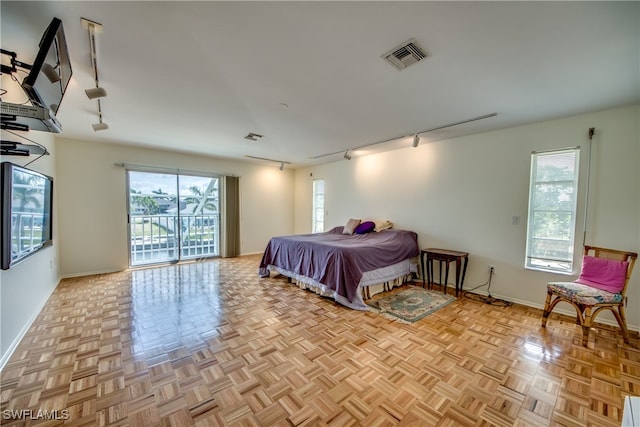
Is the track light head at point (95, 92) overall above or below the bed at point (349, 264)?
above

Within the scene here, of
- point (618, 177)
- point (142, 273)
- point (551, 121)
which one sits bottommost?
point (142, 273)

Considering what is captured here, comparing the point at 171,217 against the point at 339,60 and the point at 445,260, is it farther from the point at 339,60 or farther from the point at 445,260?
the point at 445,260

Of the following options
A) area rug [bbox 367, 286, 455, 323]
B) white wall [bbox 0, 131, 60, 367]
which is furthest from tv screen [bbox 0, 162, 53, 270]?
area rug [bbox 367, 286, 455, 323]

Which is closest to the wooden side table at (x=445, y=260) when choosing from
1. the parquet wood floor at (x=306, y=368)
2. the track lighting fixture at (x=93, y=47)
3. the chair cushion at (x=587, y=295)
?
the parquet wood floor at (x=306, y=368)

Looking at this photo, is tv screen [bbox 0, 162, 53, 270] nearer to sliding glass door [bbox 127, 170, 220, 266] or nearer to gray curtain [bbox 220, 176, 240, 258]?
sliding glass door [bbox 127, 170, 220, 266]

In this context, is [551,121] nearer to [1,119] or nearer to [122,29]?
[122,29]

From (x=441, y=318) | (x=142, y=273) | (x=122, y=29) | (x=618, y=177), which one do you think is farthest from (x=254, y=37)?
(x=142, y=273)

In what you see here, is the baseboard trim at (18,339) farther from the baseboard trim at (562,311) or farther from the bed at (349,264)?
the baseboard trim at (562,311)

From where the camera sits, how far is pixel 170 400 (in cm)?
163

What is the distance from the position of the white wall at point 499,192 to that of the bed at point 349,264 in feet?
2.10

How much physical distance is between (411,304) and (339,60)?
3.01 metres

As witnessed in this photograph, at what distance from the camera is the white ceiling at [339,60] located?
4.84ft

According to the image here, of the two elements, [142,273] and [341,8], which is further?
[142,273]

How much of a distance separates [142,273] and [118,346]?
9.47ft
